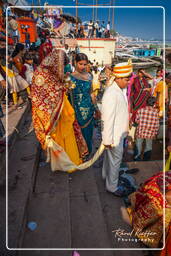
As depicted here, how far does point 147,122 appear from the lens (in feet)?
13.0

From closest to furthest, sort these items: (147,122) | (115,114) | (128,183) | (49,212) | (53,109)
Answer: (49,212) < (115,114) < (53,109) < (128,183) < (147,122)

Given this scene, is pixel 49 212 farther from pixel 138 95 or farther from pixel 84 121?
pixel 138 95

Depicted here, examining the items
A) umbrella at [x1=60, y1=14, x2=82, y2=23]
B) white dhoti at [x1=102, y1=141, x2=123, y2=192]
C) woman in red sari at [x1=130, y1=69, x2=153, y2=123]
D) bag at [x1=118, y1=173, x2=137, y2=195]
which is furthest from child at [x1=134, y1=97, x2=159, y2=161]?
umbrella at [x1=60, y1=14, x2=82, y2=23]

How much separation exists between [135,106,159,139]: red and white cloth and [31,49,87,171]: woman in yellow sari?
1.65 metres

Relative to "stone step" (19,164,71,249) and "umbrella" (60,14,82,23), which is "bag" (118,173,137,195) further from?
"umbrella" (60,14,82,23)

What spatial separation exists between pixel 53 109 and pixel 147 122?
2.14 m

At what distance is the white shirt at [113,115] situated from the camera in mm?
2588

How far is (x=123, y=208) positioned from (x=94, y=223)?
1.94 ft

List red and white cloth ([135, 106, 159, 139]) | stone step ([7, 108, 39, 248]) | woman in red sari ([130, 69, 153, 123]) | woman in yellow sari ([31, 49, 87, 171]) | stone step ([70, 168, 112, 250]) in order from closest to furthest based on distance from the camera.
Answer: stone step ([7, 108, 39, 248]) → stone step ([70, 168, 112, 250]) → woman in yellow sari ([31, 49, 87, 171]) → red and white cloth ([135, 106, 159, 139]) → woman in red sari ([130, 69, 153, 123])

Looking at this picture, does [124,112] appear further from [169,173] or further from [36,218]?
[36,218]

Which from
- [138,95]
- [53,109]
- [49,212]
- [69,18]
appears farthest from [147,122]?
[69,18]

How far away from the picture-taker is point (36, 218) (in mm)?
2461

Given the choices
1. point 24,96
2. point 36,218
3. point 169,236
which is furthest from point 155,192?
point 24,96

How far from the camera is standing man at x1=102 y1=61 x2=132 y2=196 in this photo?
2600 mm
